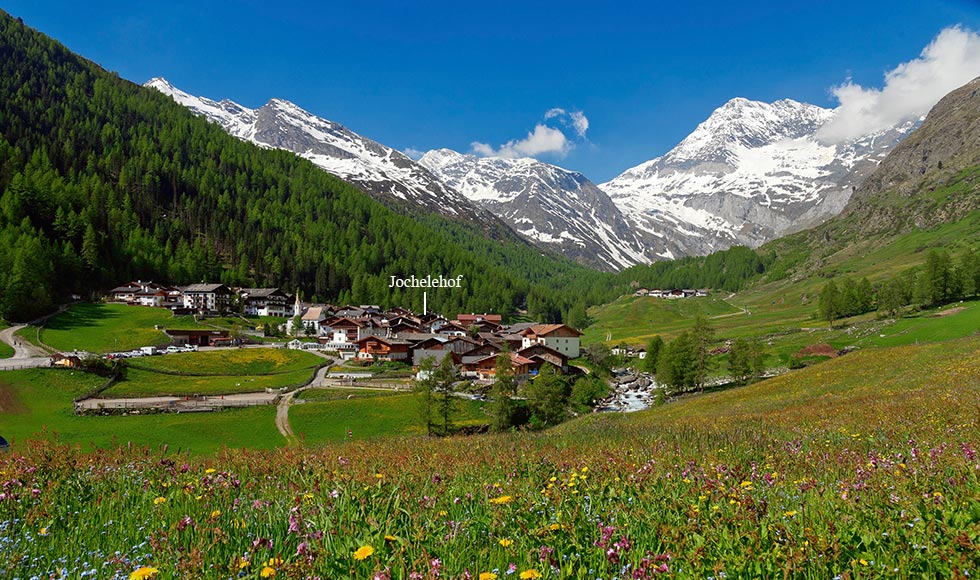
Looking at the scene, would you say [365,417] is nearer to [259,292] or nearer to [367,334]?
[367,334]

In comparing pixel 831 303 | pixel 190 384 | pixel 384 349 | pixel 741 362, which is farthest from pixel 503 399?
pixel 831 303

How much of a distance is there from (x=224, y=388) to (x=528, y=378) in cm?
4536

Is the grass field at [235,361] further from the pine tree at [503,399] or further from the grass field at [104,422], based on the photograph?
the pine tree at [503,399]

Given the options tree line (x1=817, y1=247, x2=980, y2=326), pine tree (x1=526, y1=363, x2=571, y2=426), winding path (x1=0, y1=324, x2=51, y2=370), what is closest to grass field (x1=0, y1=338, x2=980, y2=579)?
pine tree (x1=526, y1=363, x2=571, y2=426)

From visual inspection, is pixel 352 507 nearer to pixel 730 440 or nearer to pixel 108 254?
pixel 730 440

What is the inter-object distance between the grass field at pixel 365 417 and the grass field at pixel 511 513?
4383 cm

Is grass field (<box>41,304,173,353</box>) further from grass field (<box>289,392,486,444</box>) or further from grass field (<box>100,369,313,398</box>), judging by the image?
grass field (<box>289,392,486,444</box>)

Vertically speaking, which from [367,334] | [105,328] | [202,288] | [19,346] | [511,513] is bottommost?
[367,334]

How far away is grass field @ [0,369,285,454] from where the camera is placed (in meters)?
43.7

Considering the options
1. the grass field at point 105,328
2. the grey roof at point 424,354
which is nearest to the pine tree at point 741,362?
the grey roof at point 424,354

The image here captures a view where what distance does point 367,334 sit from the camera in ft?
380

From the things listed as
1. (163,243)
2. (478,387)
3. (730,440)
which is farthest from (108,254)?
(730,440)

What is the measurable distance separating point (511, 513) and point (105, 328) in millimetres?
109812

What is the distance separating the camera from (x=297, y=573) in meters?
3.04
